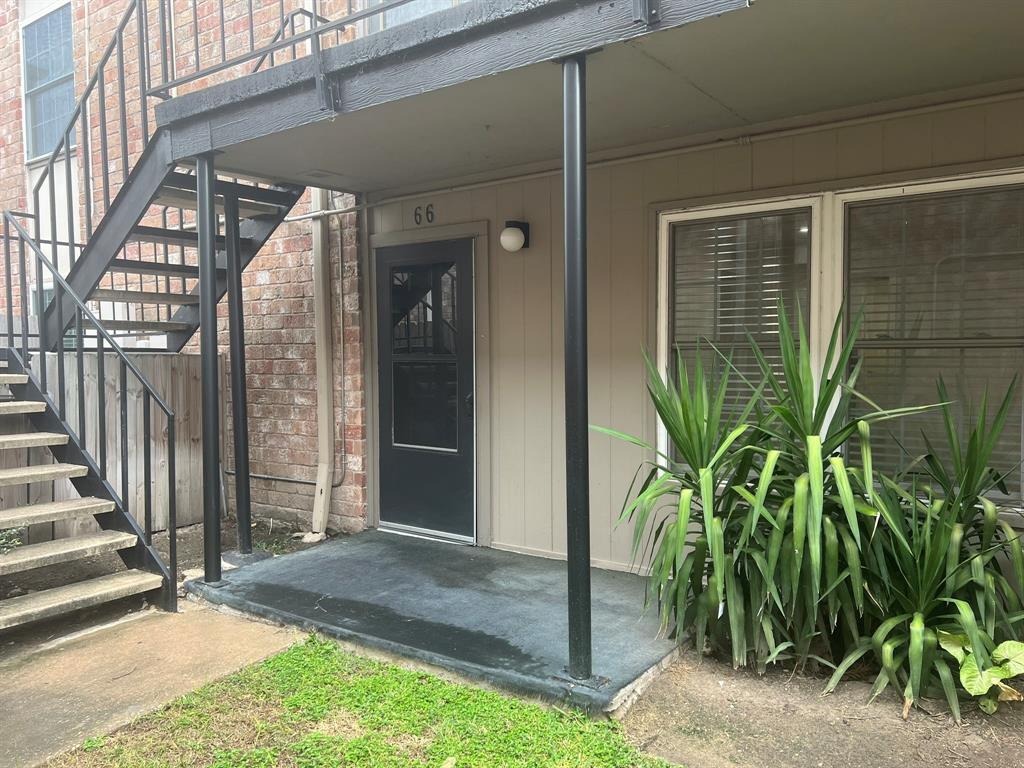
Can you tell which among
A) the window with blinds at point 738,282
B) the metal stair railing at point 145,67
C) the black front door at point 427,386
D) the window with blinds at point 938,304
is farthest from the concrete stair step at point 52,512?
the window with blinds at point 938,304

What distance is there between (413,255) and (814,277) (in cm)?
243

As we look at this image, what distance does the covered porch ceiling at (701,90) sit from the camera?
2.46 meters

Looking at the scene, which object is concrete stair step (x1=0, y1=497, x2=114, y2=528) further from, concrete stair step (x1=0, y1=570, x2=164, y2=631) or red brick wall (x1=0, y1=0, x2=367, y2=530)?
red brick wall (x1=0, y1=0, x2=367, y2=530)

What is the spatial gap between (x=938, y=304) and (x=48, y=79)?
7.83 m

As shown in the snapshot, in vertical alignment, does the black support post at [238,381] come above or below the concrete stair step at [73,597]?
above

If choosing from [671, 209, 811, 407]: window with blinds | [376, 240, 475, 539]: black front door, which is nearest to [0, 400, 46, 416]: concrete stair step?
[376, 240, 475, 539]: black front door

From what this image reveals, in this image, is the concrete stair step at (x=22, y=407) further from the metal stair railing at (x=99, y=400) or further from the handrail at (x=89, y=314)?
the handrail at (x=89, y=314)

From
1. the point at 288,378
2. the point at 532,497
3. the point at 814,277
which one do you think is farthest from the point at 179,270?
the point at 814,277

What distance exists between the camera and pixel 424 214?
186 inches

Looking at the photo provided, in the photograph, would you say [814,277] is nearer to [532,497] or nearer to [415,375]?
[532,497]

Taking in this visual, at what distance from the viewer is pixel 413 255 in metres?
Answer: 4.76

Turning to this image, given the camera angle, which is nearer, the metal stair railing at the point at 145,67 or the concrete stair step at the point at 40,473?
the concrete stair step at the point at 40,473

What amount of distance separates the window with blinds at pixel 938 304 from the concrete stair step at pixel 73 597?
3572 millimetres

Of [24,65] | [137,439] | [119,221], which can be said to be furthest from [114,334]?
[24,65]
